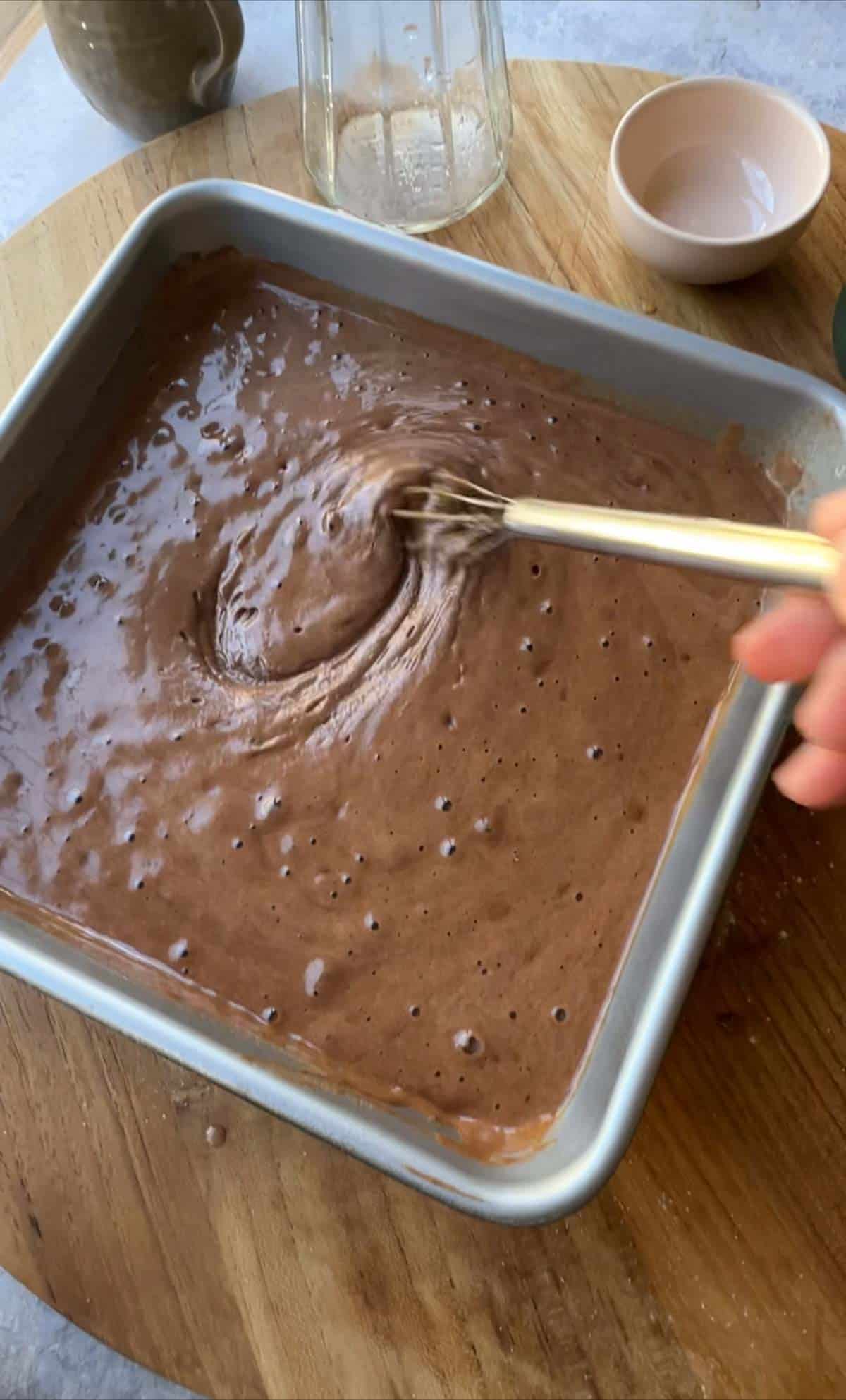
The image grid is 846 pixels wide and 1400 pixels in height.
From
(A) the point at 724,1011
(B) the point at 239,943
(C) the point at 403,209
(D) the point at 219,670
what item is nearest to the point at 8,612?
(D) the point at 219,670

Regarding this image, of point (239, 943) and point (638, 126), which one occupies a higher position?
point (638, 126)

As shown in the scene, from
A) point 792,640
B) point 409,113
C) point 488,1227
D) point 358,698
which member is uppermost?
point 409,113

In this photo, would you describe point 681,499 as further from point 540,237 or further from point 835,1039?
point 835,1039

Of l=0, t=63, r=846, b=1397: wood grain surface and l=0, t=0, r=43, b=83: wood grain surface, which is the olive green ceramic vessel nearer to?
l=0, t=0, r=43, b=83: wood grain surface

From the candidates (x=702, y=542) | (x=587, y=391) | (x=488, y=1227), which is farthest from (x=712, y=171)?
(x=488, y=1227)

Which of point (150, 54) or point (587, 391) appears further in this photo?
point (150, 54)

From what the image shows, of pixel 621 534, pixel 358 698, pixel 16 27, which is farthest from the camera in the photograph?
pixel 16 27

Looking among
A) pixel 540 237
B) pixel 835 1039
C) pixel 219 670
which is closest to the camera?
pixel 835 1039

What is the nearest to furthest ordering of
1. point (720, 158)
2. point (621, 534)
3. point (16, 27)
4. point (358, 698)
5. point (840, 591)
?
point (840, 591), point (621, 534), point (358, 698), point (720, 158), point (16, 27)

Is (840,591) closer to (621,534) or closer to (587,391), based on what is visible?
(621,534)
